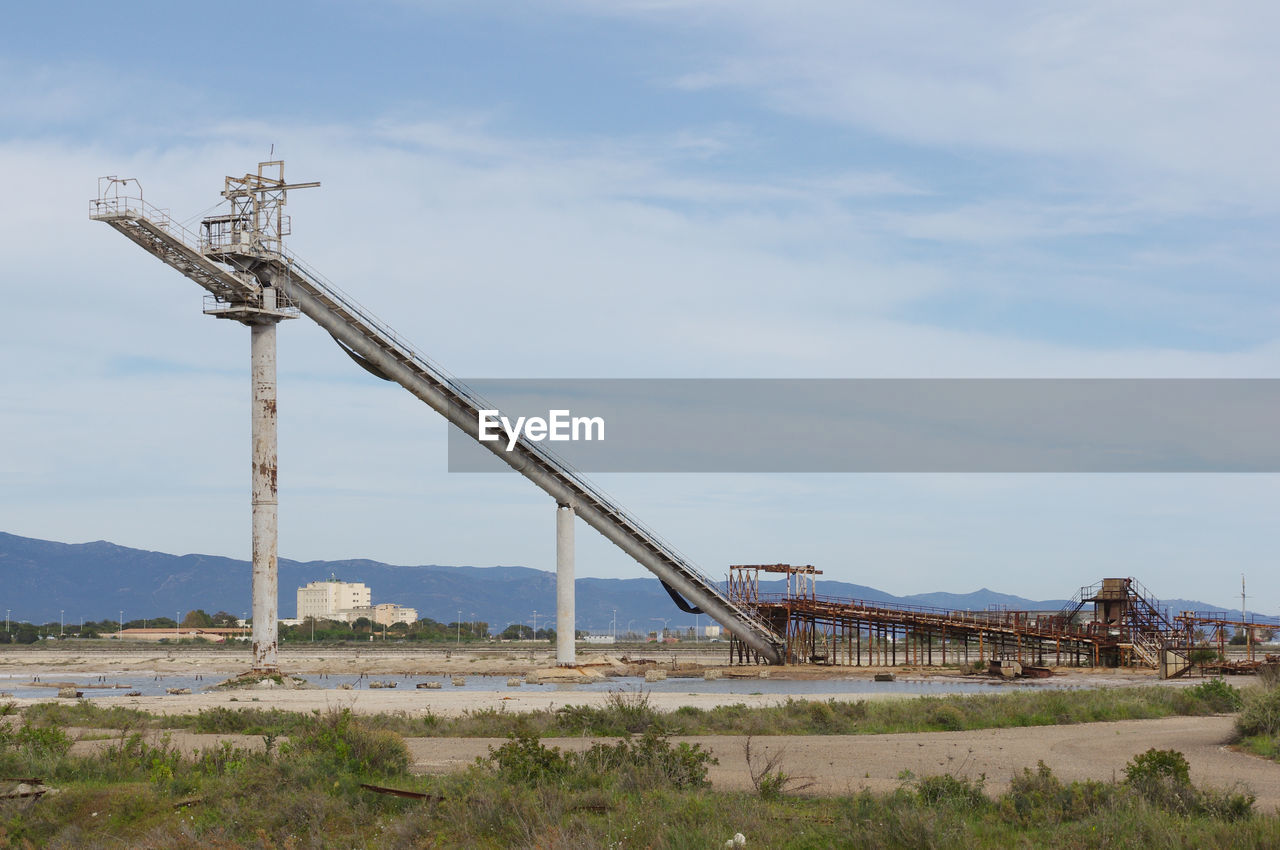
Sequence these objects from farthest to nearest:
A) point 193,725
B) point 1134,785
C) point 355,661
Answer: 1. point 355,661
2. point 193,725
3. point 1134,785

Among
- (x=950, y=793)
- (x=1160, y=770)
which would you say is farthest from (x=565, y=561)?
(x=1160, y=770)

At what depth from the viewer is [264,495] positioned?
46.3 metres

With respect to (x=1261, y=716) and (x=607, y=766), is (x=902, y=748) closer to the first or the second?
(x=1261, y=716)

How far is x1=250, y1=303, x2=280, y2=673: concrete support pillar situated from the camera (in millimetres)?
46344

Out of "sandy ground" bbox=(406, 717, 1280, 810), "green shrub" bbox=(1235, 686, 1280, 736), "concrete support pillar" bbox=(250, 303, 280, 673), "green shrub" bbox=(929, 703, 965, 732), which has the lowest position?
"green shrub" bbox=(929, 703, 965, 732)

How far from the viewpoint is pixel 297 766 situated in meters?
17.2

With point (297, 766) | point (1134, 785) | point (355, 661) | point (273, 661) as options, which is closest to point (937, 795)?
point (1134, 785)

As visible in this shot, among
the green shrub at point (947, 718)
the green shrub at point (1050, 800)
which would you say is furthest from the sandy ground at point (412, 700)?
the green shrub at point (1050, 800)

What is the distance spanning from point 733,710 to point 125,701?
68.7ft

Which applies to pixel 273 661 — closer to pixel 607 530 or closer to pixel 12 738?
pixel 607 530

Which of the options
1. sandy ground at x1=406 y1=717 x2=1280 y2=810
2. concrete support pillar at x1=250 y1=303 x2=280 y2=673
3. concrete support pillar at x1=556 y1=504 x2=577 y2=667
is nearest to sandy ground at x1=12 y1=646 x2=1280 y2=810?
sandy ground at x1=406 y1=717 x2=1280 y2=810

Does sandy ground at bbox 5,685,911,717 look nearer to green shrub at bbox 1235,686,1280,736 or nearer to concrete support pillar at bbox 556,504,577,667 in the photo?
concrete support pillar at bbox 556,504,577,667

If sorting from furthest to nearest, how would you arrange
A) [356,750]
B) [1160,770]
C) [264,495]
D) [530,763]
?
[264,495]
[356,750]
[530,763]
[1160,770]

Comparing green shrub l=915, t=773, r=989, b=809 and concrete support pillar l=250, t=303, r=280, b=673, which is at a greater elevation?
concrete support pillar l=250, t=303, r=280, b=673
